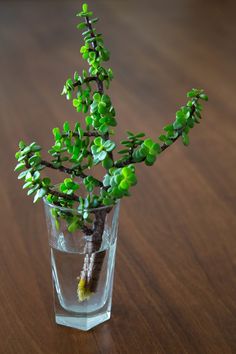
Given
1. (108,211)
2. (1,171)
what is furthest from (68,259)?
(1,171)

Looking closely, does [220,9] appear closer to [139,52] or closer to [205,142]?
[139,52]

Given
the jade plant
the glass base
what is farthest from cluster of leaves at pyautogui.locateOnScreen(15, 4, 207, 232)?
the glass base

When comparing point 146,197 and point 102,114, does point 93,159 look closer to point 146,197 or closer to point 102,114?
point 102,114

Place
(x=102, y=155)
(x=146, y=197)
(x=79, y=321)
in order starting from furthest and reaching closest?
1. (x=146, y=197)
2. (x=79, y=321)
3. (x=102, y=155)

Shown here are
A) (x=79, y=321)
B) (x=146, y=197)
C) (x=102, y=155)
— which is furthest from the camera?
(x=146, y=197)

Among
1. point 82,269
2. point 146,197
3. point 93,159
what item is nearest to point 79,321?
point 82,269

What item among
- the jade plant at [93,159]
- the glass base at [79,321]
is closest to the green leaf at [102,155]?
the jade plant at [93,159]

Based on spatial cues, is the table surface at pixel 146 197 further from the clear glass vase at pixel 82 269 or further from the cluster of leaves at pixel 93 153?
the cluster of leaves at pixel 93 153
